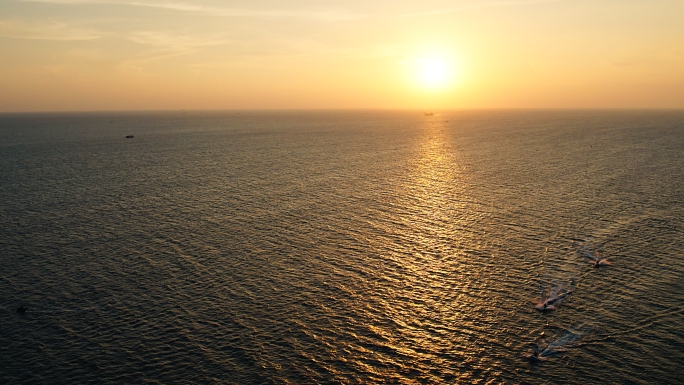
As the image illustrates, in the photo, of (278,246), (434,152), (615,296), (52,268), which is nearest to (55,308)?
(52,268)

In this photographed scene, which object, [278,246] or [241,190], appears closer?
[278,246]

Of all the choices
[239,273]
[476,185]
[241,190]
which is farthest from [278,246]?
[476,185]

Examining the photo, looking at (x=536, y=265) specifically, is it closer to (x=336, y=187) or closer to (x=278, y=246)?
(x=278, y=246)

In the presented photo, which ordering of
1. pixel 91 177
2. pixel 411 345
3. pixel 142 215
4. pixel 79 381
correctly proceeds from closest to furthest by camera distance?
pixel 79 381 → pixel 411 345 → pixel 142 215 → pixel 91 177

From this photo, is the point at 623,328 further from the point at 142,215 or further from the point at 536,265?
the point at 142,215

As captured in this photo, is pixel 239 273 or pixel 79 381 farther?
pixel 239 273

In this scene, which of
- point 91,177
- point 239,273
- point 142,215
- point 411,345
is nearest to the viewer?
point 411,345
